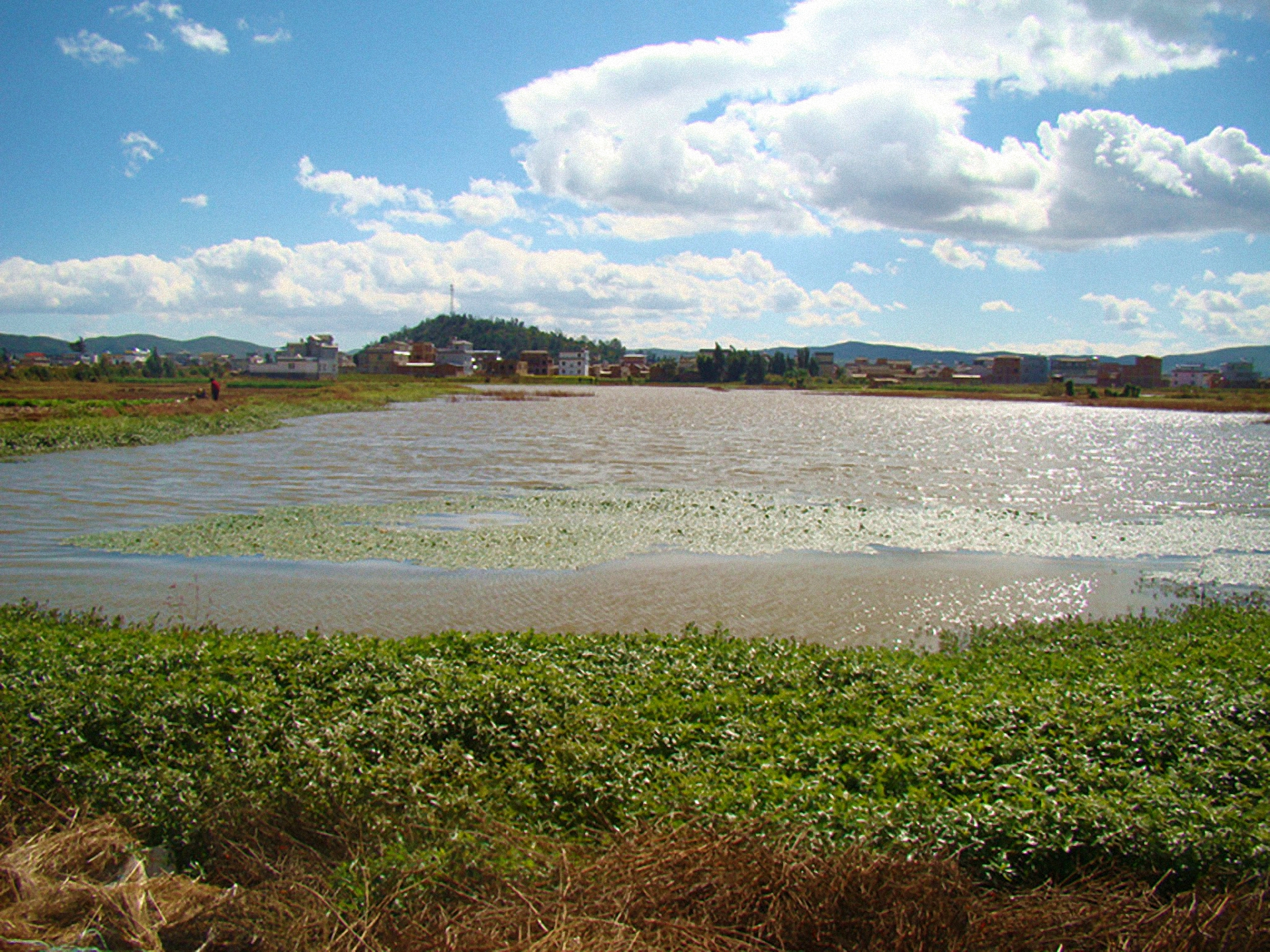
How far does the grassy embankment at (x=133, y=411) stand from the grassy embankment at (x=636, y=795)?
32112 millimetres

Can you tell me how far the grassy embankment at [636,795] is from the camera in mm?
4547

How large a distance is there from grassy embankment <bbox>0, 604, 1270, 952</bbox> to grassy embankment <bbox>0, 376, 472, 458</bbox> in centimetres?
3211

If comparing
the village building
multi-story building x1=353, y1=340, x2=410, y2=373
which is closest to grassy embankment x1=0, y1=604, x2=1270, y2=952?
multi-story building x1=353, y1=340, x2=410, y2=373

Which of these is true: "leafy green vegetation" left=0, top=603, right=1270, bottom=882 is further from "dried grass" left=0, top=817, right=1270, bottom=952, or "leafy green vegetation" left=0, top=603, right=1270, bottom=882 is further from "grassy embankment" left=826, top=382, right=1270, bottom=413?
"grassy embankment" left=826, top=382, right=1270, bottom=413

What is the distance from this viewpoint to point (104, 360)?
133 meters

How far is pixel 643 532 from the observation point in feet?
66.3

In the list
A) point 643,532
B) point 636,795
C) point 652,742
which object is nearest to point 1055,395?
point 643,532

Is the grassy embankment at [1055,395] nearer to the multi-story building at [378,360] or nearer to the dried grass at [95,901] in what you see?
the multi-story building at [378,360]

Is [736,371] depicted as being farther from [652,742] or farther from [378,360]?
[652,742]

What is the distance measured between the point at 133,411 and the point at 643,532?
136ft

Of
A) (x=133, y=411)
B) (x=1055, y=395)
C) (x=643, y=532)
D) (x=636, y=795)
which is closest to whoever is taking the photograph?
(x=636, y=795)

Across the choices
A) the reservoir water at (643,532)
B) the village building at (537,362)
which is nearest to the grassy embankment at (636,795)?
the reservoir water at (643,532)

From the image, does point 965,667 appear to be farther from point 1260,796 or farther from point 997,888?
point 997,888

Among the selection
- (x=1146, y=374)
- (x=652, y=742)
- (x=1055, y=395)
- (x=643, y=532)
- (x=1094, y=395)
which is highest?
(x=1146, y=374)
